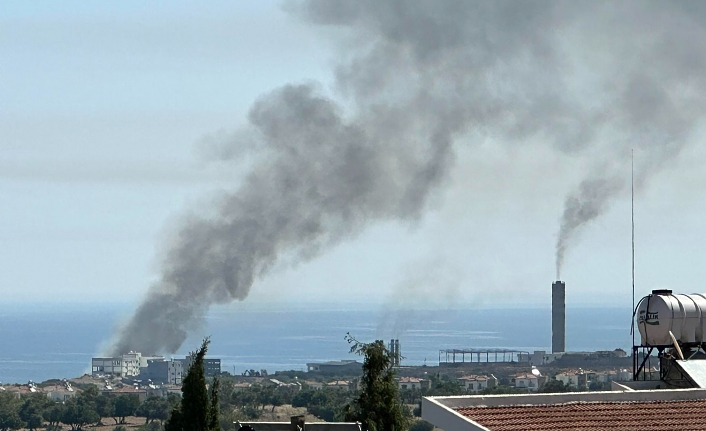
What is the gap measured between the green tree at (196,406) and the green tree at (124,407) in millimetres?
63089

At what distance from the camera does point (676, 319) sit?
21.5m

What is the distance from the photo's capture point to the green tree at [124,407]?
267 feet

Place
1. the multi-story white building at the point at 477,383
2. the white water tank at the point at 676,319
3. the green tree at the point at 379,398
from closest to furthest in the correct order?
the green tree at the point at 379,398 → the white water tank at the point at 676,319 → the multi-story white building at the point at 477,383

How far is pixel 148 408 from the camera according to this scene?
266ft

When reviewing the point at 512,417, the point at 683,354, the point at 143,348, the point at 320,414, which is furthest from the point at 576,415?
the point at 143,348

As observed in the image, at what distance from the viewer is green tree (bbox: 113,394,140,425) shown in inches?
3200

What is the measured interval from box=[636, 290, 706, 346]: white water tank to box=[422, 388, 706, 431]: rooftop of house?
794 cm

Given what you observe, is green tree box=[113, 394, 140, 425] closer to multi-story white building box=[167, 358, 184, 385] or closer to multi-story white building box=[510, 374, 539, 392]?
multi-story white building box=[510, 374, 539, 392]

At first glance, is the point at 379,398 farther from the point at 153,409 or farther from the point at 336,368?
the point at 336,368

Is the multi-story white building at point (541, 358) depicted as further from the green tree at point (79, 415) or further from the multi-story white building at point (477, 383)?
the green tree at point (79, 415)

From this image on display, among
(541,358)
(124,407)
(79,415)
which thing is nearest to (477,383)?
(541,358)

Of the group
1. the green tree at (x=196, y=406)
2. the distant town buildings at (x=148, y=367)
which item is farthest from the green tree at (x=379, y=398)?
the distant town buildings at (x=148, y=367)

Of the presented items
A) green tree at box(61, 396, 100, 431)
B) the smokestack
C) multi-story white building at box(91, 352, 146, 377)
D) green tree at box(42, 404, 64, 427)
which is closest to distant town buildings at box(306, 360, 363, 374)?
multi-story white building at box(91, 352, 146, 377)

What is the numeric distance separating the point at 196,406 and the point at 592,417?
26.9 feet
